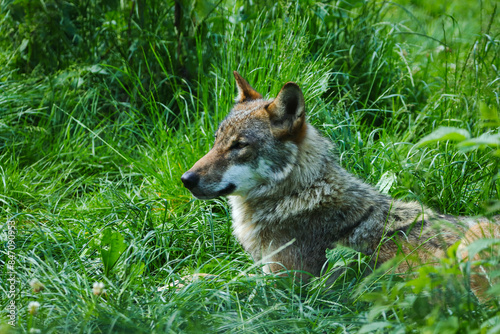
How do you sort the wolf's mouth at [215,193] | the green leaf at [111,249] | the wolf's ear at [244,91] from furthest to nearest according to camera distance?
the wolf's ear at [244,91] < the wolf's mouth at [215,193] < the green leaf at [111,249]

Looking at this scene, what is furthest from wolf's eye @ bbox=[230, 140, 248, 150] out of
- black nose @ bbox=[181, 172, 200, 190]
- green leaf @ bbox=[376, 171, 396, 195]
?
green leaf @ bbox=[376, 171, 396, 195]

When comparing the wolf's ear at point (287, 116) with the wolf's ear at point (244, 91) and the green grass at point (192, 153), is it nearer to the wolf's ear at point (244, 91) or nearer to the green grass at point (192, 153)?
the wolf's ear at point (244, 91)

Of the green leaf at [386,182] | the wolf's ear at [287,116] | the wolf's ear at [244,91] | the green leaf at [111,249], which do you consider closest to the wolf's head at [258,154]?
the wolf's ear at [287,116]

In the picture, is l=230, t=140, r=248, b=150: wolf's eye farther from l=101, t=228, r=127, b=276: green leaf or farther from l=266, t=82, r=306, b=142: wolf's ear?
l=101, t=228, r=127, b=276: green leaf

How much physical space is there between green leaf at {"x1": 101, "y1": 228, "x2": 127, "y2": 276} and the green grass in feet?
0.03

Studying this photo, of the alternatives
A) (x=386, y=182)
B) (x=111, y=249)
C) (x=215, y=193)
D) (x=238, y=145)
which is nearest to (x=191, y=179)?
(x=215, y=193)

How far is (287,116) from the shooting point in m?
3.68

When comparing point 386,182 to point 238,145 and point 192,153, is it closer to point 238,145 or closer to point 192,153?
point 238,145

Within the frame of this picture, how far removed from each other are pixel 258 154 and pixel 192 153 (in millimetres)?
1180

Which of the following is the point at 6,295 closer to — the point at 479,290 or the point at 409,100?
the point at 479,290

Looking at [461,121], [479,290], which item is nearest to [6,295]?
[479,290]

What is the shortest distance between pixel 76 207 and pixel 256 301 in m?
2.30

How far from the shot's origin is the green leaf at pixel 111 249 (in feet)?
10.7

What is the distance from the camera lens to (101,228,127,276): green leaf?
327cm
